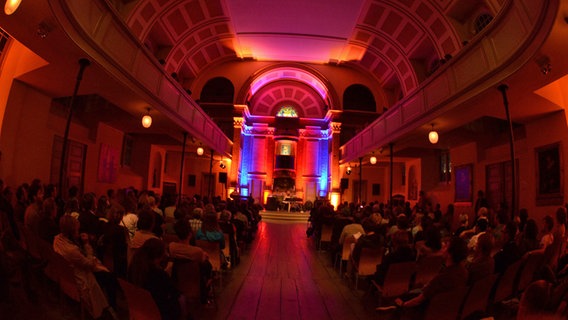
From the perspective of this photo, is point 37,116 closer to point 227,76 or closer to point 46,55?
point 46,55

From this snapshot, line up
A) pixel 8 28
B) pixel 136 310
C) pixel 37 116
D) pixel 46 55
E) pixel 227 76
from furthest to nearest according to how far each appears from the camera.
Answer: pixel 227 76 < pixel 37 116 < pixel 46 55 < pixel 8 28 < pixel 136 310

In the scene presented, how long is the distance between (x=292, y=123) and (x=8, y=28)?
18665 millimetres

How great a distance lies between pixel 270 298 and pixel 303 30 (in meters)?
14.2

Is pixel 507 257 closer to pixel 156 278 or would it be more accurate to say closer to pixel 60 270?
pixel 156 278

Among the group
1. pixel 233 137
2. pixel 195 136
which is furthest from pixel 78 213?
pixel 233 137

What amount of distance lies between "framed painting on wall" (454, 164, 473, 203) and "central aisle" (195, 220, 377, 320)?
6053 mm

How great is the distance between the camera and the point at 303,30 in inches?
642

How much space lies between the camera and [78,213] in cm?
459

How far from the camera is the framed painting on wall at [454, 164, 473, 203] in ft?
36.0

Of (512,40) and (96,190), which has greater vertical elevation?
(512,40)

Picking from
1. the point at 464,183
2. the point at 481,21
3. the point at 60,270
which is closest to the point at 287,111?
the point at 481,21

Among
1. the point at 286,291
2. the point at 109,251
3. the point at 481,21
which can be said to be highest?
the point at 481,21

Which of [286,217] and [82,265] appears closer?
[82,265]

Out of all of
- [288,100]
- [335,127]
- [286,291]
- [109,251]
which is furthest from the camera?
[288,100]
